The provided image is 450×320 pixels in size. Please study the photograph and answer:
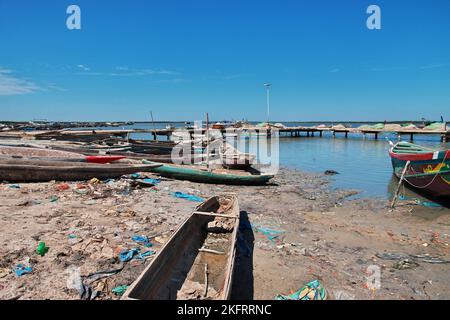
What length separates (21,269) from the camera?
4.58 metres

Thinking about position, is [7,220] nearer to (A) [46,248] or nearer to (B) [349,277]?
(A) [46,248]

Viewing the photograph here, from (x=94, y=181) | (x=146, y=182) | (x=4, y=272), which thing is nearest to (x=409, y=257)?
(x=4, y=272)

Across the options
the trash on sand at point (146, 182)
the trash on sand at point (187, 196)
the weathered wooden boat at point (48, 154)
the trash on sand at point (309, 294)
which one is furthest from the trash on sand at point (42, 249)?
the weathered wooden boat at point (48, 154)

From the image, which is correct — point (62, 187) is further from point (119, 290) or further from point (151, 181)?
point (119, 290)

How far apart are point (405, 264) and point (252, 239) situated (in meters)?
3.37

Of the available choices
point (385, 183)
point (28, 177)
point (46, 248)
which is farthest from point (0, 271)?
point (385, 183)

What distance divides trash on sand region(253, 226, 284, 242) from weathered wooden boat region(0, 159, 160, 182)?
5748 mm

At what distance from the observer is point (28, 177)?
33.4 ft


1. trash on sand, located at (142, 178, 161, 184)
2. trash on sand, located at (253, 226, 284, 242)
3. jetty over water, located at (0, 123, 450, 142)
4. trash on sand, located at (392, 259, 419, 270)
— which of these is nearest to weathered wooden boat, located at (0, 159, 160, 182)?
trash on sand, located at (142, 178, 161, 184)

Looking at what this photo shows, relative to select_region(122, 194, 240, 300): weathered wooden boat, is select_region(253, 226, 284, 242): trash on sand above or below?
below

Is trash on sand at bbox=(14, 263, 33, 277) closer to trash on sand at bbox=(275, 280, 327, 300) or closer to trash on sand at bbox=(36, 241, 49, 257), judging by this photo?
trash on sand at bbox=(36, 241, 49, 257)

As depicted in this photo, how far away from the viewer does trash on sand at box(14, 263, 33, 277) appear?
4.48 metres
